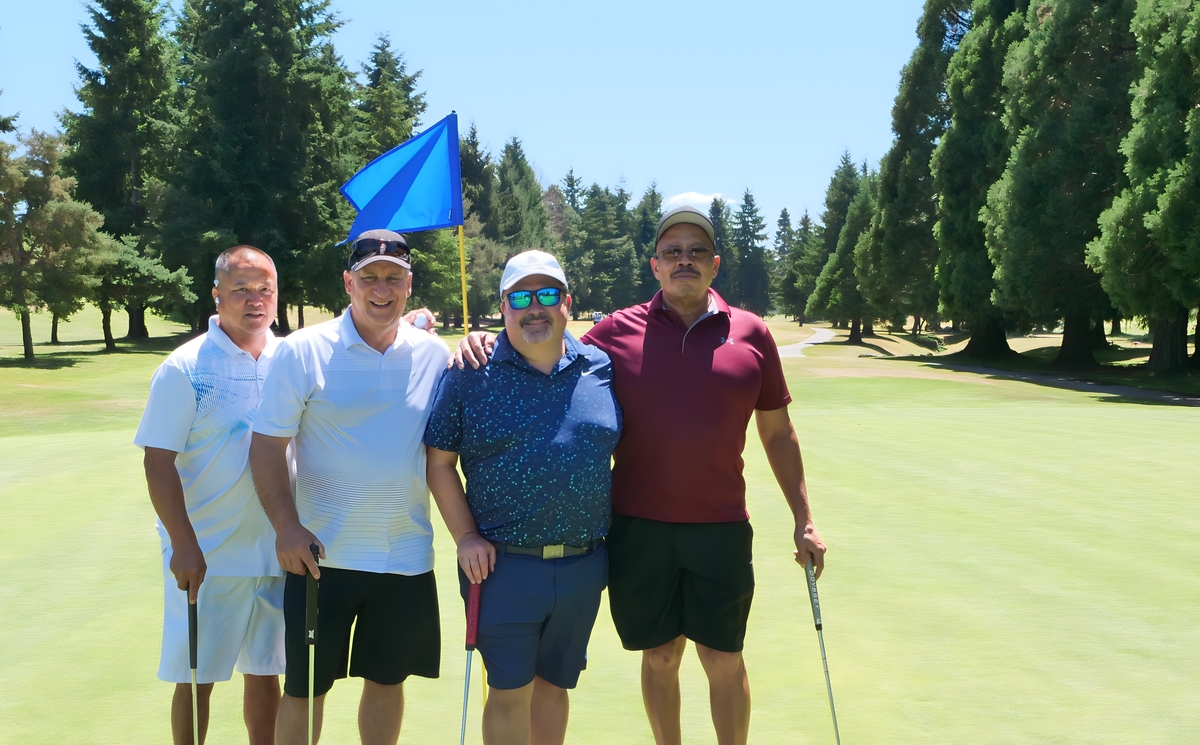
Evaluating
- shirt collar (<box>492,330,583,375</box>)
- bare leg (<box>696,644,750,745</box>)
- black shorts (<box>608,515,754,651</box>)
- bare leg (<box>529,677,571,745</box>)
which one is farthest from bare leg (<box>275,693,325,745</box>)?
bare leg (<box>696,644,750,745</box>)

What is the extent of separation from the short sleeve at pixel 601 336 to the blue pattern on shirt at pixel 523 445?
16.0 inches

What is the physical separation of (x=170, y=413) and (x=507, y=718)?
5.38 feet

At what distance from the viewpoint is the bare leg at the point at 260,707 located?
152 inches

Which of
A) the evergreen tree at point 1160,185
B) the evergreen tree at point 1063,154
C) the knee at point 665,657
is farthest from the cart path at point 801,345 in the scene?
the knee at point 665,657

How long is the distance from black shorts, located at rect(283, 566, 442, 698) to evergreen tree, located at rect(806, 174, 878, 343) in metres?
53.0

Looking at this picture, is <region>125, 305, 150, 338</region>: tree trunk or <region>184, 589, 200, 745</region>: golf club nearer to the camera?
<region>184, 589, 200, 745</region>: golf club

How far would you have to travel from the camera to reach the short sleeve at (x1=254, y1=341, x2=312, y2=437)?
346cm

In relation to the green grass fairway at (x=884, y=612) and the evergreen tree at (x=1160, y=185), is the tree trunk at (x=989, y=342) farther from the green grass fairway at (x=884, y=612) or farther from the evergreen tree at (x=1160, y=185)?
the green grass fairway at (x=884, y=612)

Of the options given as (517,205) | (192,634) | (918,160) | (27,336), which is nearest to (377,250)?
(192,634)

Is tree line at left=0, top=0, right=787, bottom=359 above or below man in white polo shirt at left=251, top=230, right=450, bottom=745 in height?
above

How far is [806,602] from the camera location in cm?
604

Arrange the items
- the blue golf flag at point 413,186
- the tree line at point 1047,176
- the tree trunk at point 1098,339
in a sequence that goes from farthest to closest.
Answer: the tree trunk at point 1098,339, the tree line at point 1047,176, the blue golf flag at point 413,186

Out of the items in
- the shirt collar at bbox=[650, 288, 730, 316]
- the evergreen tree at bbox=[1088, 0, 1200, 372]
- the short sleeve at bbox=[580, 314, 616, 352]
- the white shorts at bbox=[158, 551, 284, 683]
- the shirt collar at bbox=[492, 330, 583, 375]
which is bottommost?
the white shorts at bbox=[158, 551, 284, 683]

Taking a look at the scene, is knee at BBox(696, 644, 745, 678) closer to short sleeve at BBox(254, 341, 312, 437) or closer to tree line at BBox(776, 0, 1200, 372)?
short sleeve at BBox(254, 341, 312, 437)
